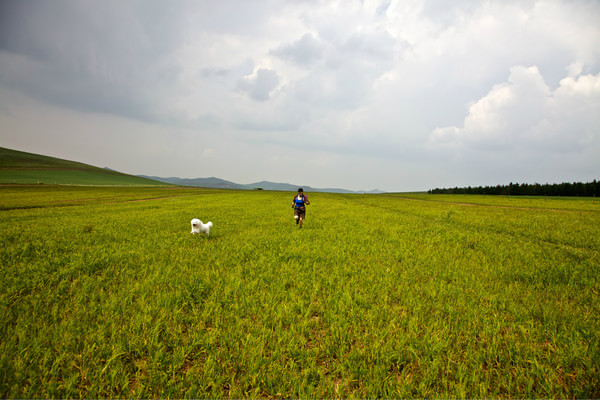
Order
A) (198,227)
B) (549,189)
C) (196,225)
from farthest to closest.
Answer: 1. (549,189)
2. (198,227)
3. (196,225)

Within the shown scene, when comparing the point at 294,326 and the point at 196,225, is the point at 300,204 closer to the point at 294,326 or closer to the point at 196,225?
the point at 196,225

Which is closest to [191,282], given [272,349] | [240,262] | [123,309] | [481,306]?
[123,309]

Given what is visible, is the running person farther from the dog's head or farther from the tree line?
the tree line

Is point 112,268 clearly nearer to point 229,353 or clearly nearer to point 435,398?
point 229,353

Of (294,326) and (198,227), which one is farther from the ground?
(198,227)

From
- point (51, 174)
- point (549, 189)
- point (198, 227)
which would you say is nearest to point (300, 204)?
point (198, 227)

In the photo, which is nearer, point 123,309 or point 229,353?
point 229,353

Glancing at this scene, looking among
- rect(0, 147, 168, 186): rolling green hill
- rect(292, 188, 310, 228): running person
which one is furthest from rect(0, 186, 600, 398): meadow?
rect(0, 147, 168, 186): rolling green hill

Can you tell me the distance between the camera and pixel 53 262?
604 centimetres

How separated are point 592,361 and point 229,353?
471 centimetres

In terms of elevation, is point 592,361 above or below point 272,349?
above

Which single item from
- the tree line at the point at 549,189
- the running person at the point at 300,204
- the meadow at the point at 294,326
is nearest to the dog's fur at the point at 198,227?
the meadow at the point at 294,326

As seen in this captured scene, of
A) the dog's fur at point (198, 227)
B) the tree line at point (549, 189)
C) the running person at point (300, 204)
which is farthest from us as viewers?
the tree line at point (549, 189)

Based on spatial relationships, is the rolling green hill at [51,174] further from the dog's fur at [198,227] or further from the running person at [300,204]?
the running person at [300,204]
